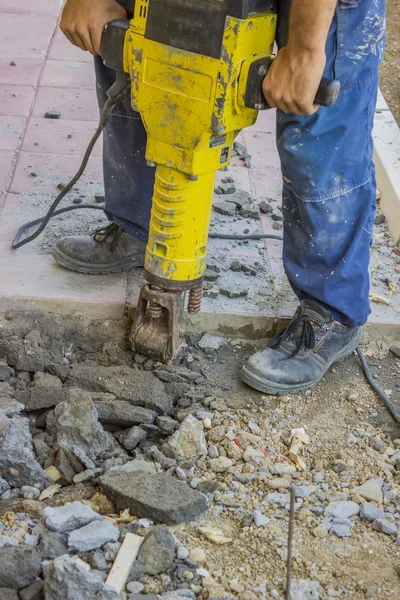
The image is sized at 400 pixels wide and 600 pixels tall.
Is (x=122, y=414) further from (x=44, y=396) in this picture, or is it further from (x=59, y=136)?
(x=59, y=136)

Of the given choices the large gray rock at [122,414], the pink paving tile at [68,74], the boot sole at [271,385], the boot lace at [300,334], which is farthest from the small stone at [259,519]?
the pink paving tile at [68,74]

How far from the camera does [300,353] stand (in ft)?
9.64

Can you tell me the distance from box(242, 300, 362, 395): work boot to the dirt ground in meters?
2.66

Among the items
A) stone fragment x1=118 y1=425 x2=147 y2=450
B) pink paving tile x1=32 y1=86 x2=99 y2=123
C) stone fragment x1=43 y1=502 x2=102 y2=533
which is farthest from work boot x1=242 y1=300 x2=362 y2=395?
pink paving tile x1=32 y1=86 x2=99 y2=123

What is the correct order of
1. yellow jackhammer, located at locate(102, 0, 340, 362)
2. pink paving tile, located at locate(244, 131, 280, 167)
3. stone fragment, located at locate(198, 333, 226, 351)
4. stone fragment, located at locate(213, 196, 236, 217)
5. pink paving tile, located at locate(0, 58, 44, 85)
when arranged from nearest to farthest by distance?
yellow jackhammer, located at locate(102, 0, 340, 362)
stone fragment, located at locate(198, 333, 226, 351)
stone fragment, located at locate(213, 196, 236, 217)
pink paving tile, located at locate(244, 131, 280, 167)
pink paving tile, located at locate(0, 58, 44, 85)

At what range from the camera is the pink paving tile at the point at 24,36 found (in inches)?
199

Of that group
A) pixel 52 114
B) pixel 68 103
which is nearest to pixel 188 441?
pixel 52 114

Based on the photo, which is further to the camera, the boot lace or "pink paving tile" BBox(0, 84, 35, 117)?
"pink paving tile" BBox(0, 84, 35, 117)

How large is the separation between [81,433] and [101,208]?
55.8 inches

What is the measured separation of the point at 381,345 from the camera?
10.5ft

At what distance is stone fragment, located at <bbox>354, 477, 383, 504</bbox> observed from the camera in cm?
244

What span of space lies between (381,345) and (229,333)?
602 mm

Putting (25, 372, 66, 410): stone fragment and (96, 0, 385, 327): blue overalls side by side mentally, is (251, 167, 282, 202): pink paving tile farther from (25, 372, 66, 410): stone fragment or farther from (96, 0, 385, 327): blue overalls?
(25, 372, 66, 410): stone fragment

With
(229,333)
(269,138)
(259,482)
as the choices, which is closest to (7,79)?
(269,138)
